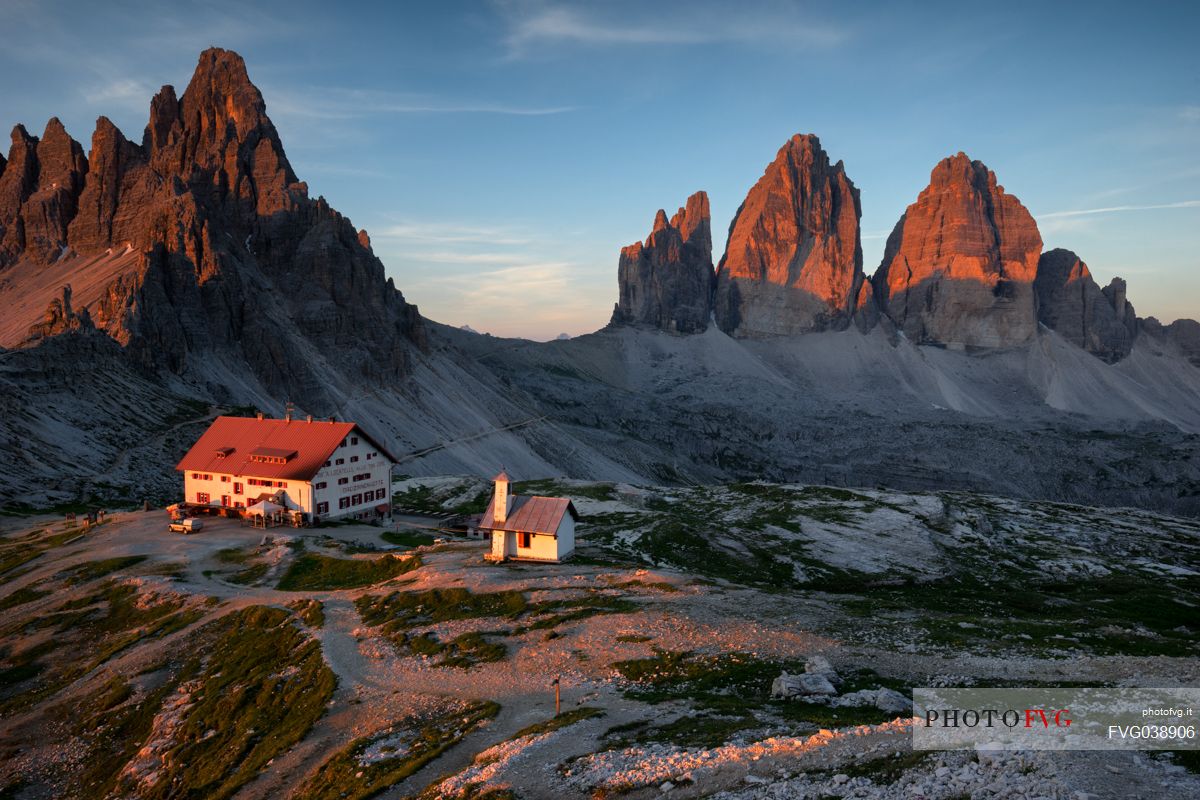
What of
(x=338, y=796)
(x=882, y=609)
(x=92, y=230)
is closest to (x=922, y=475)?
(x=882, y=609)

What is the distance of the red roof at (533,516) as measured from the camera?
5256 centimetres

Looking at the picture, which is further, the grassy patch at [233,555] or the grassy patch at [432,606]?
the grassy patch at [233,555]

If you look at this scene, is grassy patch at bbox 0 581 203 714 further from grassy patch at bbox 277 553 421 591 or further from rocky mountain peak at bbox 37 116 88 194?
rocky mountain peak at bbox 37 116 88 194

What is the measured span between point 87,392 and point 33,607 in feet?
214

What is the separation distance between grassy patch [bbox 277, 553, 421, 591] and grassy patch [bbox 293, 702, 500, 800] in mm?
23382

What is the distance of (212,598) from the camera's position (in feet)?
156

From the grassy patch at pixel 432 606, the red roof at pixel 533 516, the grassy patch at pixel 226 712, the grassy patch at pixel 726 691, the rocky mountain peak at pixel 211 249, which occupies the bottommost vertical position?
the grassy patch at pixel 226 712

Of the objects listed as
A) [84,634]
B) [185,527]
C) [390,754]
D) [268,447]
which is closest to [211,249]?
[268,447]

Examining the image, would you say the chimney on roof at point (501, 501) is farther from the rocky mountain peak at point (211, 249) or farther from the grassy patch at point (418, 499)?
the rocky mountain peak at point (211, 249)

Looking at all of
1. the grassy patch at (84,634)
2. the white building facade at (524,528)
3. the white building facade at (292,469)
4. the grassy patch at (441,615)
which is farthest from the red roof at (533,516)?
the white building facade at (292,469)

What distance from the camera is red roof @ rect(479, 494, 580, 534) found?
172ft

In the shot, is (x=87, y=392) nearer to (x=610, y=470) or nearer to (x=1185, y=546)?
(x=610, y=470)

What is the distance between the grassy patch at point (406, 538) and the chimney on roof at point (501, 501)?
43.1 ft

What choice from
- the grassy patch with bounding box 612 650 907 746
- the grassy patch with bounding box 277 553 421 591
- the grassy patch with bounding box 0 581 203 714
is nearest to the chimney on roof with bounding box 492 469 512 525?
the grassy patch with bounding box 277 553 421 591
